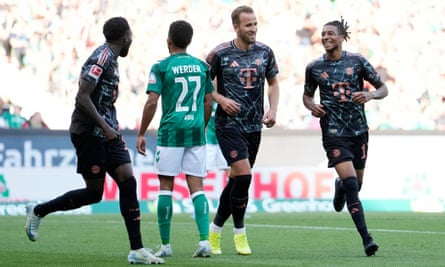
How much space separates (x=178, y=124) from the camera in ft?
33.4

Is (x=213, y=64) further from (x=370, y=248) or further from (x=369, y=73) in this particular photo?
(x=370, y=248)

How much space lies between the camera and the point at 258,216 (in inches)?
683

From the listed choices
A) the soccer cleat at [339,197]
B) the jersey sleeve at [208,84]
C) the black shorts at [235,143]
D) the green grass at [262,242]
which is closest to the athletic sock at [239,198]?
the black shorts at [235,143]

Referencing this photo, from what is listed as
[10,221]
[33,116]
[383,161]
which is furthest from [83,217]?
[383,161]

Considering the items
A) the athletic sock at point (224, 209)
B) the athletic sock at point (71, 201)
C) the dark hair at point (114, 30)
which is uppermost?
the dark hair at point (114, 30)

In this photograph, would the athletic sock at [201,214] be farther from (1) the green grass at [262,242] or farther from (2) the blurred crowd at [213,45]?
(2) the blurred crowd at [213,45]

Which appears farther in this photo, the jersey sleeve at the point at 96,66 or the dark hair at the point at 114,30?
the dark hair at the point at 114,30

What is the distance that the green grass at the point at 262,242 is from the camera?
9625mm

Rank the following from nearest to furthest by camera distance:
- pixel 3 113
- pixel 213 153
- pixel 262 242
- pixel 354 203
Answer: pixel 354 203, pixel 262 242, pixel 213 153, pixel 3 113

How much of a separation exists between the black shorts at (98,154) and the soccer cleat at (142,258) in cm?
71

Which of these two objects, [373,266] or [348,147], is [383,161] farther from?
[373,266]

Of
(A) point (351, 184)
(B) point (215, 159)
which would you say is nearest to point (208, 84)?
(A) point (351, 184)

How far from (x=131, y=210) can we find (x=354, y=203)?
2166mm

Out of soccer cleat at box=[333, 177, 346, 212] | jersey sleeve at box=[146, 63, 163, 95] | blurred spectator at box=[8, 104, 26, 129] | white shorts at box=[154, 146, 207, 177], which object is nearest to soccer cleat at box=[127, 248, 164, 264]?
white shorts at box=[154, 146, 207, 177]
